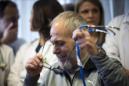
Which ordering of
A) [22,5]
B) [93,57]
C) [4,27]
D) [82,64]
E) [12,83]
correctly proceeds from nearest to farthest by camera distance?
[93,57]
[82,64]
[12,83]
[4,27]
[22,5]

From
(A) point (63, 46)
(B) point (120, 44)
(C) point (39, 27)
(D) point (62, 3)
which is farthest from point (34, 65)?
(D) point (62, 3)

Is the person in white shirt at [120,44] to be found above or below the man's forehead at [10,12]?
below

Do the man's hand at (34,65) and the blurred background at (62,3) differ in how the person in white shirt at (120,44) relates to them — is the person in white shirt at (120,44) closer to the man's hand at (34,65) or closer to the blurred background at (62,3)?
the blurred background at (62,3)

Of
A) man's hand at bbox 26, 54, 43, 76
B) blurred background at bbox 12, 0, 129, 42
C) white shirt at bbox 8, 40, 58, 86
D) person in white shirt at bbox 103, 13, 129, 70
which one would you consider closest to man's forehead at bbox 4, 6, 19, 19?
blurred background at bbox 12, 0, 129, 42

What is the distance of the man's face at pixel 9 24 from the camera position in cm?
265

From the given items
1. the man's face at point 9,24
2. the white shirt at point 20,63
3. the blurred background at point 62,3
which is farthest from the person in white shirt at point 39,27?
the man's face at point 9,24

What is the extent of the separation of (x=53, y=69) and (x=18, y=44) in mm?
1398

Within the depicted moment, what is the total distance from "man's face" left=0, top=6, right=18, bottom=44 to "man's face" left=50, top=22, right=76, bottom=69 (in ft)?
4.19

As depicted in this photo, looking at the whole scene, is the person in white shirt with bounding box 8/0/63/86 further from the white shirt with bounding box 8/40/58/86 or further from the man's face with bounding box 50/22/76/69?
the man's face with bounding box 50/22/76/69

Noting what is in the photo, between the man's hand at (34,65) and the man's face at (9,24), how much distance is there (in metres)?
1.30

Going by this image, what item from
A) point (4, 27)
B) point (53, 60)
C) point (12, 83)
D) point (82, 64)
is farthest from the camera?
point (4, 27)

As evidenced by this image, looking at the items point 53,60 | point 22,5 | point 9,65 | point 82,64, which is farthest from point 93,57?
point 22,5

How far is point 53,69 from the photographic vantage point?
152 cm

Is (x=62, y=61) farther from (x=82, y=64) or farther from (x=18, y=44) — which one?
(x=18, y=44)
